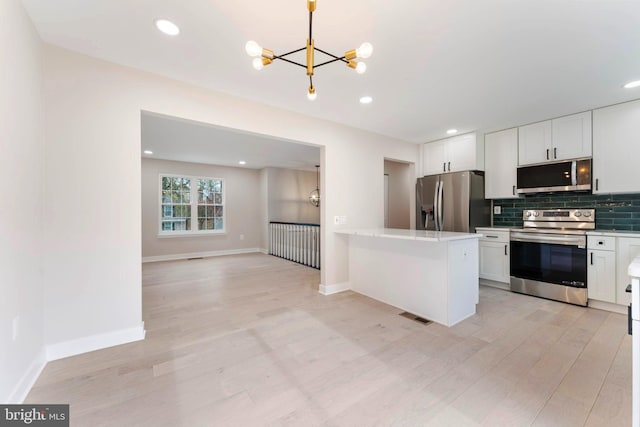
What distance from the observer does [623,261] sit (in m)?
2.94

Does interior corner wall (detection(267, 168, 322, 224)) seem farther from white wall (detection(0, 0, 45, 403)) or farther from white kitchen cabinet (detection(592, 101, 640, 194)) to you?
white kitchen cabinet (detection(592, 101, 640, 194))

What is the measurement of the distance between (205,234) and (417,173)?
5470mm

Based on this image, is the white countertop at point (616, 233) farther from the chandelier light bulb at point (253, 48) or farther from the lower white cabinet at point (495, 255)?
the chandelier light bulb at point (253, 48)

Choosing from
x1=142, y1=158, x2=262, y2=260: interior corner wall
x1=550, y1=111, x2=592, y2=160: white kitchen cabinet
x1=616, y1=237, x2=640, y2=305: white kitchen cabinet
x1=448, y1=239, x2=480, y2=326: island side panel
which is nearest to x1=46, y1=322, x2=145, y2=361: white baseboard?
x1=448, y1=239, x2=480, y2=326: island side panel

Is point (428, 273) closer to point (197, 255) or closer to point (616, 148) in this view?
point (616, 148)

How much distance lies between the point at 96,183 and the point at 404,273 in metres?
3.17

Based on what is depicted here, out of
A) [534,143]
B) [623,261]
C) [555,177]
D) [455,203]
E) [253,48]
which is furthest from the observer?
[455,203]

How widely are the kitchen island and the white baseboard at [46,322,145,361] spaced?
255 centimetres

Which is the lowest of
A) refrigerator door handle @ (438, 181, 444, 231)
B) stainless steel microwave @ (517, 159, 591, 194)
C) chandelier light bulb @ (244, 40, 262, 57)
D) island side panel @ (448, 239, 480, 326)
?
island side panel @ (448, 239, 480, 326)

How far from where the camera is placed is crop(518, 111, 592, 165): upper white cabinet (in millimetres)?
3367

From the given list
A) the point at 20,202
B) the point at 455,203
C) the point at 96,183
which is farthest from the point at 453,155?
the point at 20,202

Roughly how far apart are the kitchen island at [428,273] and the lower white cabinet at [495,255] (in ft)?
3.92

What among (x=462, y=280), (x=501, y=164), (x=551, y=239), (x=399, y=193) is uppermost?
(x=501, y=164)

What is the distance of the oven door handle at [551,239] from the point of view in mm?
3197
